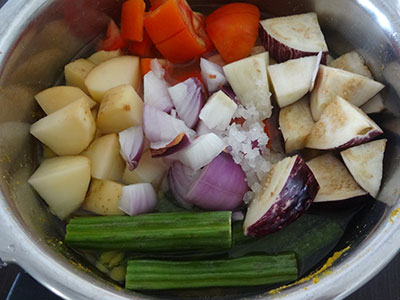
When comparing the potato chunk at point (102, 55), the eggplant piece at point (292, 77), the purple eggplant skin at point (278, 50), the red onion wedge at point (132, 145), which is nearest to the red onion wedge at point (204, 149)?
the red onion wedge at point (132, 145)

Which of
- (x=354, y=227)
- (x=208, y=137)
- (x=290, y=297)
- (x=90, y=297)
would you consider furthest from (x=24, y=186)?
(x=354, y=227)

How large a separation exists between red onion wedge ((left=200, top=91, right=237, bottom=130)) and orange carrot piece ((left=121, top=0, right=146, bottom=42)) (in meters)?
0.36

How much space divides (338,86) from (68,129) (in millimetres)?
796

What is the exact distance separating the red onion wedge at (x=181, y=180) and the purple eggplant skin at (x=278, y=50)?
46 centimetres

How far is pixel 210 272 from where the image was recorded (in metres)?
1.31

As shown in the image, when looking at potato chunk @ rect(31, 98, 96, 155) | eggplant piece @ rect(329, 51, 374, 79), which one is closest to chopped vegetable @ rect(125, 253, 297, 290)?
potato chunk @ rect(31, 98, 96, 155)

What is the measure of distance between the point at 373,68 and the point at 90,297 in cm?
108

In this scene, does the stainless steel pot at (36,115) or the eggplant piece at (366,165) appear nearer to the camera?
the stainless steel pot at (36,115)

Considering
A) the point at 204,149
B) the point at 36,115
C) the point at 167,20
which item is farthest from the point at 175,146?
the point at 36,115

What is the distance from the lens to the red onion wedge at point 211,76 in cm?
147

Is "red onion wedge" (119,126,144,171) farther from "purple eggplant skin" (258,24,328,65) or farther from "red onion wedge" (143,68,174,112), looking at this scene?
"purple eggplant skin" (258,24,328,65)

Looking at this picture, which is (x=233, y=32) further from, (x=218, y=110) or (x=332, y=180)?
(x=332, y=180)

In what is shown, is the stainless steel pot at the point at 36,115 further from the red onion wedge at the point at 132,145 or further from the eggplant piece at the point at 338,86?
the red onion wedge at the point at 132,145

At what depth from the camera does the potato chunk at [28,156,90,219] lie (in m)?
1.37
